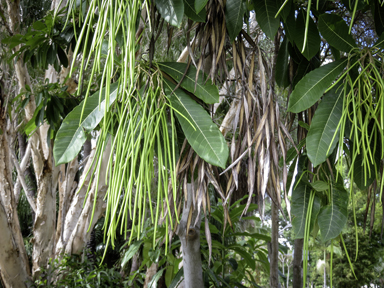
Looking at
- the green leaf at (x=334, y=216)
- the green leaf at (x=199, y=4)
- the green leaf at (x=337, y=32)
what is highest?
the green leaf at (x=199, y=4)

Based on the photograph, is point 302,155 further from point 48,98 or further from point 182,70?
point 48,98

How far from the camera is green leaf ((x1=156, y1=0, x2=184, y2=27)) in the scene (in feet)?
2.33

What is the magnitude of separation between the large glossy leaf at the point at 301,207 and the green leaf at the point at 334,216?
19mm

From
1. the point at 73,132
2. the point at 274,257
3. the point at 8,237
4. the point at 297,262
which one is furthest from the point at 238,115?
the point at 8,237

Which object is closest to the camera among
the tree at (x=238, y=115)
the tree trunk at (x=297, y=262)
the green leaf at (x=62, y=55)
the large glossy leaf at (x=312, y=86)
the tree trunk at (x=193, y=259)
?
the tree at (x=238, y=115)

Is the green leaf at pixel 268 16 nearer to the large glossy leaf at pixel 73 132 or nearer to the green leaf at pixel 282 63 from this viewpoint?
the green leaf at pixel 282 63

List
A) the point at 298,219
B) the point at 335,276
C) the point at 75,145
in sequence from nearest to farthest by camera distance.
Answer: the point at 75,145 → the point at 298,219 → the point at 335,276

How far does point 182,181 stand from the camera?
874 millimetres

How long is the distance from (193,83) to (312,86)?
0.27 meters

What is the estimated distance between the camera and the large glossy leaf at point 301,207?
803 millimetres

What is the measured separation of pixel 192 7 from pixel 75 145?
1.31 ft

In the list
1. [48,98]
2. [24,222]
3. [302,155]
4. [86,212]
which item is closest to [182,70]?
[302,155]

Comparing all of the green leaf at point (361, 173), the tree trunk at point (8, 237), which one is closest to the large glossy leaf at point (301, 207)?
the green leaf at point (361, 173)

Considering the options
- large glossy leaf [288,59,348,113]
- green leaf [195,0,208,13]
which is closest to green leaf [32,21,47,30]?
green leaf [195,0,208,13]
